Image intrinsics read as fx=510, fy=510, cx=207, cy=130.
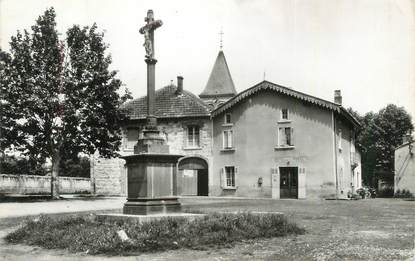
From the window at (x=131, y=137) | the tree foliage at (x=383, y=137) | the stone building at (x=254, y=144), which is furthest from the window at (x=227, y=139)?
the tree foliage at (x=383, y=137)

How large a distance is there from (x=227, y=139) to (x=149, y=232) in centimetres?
2696

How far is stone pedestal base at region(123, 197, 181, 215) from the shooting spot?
40.1 ft

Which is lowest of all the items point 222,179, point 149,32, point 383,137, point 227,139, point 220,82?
point 222,179

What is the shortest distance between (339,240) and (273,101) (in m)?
25.3

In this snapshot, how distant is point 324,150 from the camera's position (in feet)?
110

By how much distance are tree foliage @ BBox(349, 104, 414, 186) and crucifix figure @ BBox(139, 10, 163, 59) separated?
44648mm

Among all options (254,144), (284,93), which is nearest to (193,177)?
(254,144)

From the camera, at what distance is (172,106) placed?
3809 centimetres

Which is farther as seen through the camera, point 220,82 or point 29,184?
point 220,82

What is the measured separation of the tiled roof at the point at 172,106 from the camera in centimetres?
3725

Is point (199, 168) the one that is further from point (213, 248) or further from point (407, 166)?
point (213, 248)

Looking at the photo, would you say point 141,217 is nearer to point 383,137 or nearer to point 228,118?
point 228,118

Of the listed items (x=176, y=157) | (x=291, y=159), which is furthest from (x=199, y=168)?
(x=176, y=157)

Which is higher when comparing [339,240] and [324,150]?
[324,150]
